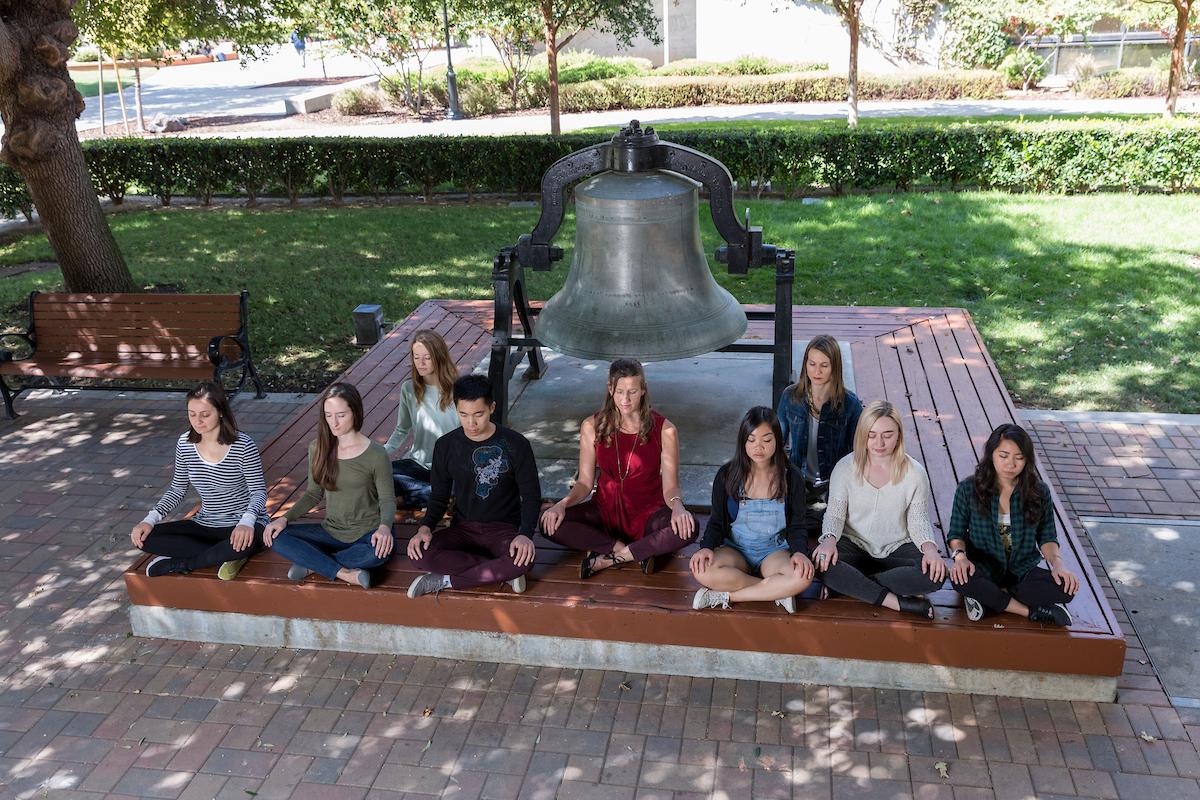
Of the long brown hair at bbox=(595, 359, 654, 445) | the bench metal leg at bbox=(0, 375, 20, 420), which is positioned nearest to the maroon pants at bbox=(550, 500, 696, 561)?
the long brown hair at bbox=(595, 359, 654, 445)

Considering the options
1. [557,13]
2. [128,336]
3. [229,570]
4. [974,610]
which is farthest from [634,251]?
[557,13]

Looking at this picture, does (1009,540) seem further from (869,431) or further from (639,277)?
(639,277)

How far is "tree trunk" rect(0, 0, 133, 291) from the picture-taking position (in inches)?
335

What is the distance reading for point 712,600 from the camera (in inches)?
177

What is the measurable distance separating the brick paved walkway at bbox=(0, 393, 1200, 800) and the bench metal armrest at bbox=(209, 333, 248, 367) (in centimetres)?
274

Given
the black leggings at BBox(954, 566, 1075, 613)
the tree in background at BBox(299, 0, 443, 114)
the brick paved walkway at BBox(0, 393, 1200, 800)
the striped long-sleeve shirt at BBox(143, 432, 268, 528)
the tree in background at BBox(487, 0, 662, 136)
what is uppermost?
the tree in background at BBox(299, 0, 443, 114)

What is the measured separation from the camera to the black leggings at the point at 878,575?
4.37 metres

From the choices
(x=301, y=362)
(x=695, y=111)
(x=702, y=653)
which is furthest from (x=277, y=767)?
(x=695, y=111)

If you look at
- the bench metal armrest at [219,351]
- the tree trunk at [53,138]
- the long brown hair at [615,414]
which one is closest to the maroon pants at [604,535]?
the long brown hair at [615,414]

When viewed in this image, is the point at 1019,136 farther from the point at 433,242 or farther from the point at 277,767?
the point at 277,767

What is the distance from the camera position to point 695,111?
84.1ft

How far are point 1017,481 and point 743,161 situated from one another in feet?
32.5

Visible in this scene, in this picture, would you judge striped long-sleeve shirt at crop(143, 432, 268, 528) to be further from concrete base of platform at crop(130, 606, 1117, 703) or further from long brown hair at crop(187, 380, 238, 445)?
concrete base of platform at crop(130, 606, 1117, 703)

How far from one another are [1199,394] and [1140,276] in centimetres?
257
